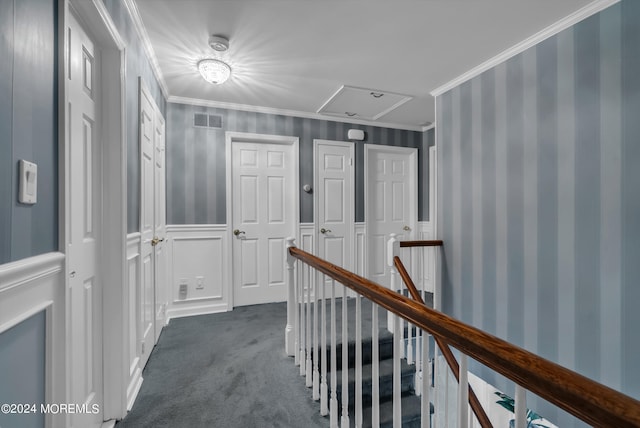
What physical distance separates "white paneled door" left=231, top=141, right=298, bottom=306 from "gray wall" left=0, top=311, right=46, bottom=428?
8.17 ft

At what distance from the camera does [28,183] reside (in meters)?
0.84

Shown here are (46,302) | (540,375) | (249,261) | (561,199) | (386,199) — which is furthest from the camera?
(386,199)

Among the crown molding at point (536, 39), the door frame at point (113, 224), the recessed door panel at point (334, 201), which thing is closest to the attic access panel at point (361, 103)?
the crown molding at point (536, 39)


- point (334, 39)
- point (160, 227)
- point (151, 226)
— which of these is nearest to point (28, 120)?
point (151, 226)

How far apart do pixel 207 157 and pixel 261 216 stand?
0.91 m

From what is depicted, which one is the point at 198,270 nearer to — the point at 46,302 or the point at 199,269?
the point at 199,269

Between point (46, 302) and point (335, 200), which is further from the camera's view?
point (335, 200)

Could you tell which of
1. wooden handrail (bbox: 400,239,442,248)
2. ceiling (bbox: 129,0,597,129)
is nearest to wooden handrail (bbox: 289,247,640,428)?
ceiling (bbox: 129,0,597,129)

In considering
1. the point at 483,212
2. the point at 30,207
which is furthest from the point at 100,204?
the point at 483,212

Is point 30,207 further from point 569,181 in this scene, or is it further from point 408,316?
point 569,181

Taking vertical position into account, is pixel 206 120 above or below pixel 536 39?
below

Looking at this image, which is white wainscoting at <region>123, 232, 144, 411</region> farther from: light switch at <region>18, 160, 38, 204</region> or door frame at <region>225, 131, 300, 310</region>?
door frame at <region>225, 131, 300, 310</region>

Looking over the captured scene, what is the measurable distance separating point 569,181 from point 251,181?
2.96m

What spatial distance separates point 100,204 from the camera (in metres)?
1.51
